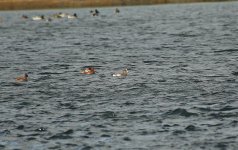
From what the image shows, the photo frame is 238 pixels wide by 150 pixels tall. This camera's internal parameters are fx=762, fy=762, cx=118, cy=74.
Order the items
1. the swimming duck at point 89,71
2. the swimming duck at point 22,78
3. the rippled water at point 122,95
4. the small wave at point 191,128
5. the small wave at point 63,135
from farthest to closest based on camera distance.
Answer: the swimming duck at point 89,71 < the swimming duck at point 22,78 < the small wave at point 191,128 < the small wave at point 63,135 < the rippled water at point 122,95

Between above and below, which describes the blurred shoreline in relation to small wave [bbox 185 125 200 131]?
below

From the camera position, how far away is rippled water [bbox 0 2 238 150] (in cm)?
2723

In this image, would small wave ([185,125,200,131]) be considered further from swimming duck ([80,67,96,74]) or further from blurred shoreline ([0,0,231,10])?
blurred shoreline ([0,0,231,10])

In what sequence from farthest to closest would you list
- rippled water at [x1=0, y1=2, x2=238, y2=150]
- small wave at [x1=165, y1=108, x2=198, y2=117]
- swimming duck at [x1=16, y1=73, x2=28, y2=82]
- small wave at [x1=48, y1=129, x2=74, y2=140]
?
1. swimming duck at [x1=16, y1=73, x2=28, y2=82]
2. small wave at [x1=165, y1=108, x2=198, y2=117]
3. small wave at [x1=48, y1=129, x2=74, y2=140]
4. rippled water at [x1=0, y1=2, x2=238, y2=150]

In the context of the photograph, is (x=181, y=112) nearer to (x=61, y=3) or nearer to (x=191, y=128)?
(x=191, y=128)

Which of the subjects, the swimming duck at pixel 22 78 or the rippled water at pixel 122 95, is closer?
the rippled water at pixel 122 95

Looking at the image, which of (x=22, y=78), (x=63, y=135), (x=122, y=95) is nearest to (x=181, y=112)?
(x=122, y=95)

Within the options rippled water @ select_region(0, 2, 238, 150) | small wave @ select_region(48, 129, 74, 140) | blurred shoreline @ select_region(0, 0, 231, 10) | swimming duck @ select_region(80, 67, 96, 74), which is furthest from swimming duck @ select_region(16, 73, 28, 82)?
blurred shoreline @ select_region(0, 0, 231, 10)

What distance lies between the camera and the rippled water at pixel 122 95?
27234 millimetres

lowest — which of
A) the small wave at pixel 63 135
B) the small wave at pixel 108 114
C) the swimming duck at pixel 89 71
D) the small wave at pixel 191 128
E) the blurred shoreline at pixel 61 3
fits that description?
the blurred shoreline at pixel 61 3

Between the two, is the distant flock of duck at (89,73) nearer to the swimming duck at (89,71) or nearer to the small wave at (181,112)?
the swimming duck at (89,71)

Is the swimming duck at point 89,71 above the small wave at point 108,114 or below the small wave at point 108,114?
below

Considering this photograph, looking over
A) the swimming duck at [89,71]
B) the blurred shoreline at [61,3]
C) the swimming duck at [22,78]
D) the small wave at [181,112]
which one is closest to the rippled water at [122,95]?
the small wave at [181,112]

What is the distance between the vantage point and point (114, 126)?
28938 millimetres
